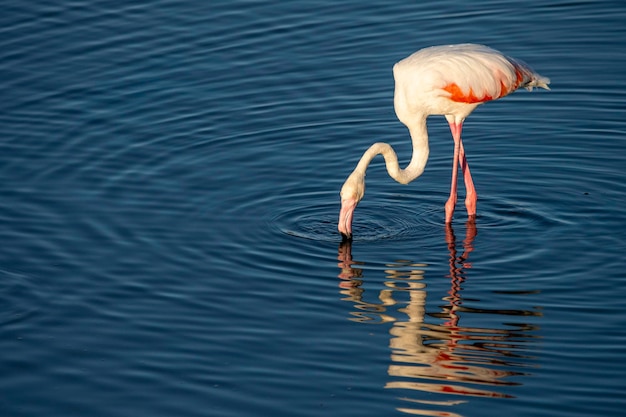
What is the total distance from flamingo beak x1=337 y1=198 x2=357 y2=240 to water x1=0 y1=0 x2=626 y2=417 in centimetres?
16

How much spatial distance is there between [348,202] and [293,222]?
76cm

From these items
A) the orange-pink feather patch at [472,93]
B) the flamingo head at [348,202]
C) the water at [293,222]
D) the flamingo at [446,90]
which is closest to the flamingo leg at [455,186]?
the flamingo at [446,90]

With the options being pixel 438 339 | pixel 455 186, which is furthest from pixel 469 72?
pixel 438 339

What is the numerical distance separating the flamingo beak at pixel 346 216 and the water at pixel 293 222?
0.16 meters

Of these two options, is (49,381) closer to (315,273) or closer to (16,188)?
(315,273)

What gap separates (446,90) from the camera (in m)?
11.2

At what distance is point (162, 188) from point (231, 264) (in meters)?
2.16

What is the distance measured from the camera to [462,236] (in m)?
11.0

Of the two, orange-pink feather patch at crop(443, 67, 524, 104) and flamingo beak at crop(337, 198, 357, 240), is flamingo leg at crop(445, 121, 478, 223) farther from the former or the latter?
flamingo beak at crop(337, 198, 357, 240)

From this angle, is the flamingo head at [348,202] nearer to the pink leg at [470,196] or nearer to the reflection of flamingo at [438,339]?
the reflection of flamingo at [438,339]

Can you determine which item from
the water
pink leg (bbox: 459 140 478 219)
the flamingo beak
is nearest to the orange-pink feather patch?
pink leg (bbox: 459 140 478 219)

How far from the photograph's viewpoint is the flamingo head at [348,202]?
10.8 m

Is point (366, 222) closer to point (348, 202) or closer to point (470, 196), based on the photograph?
point (348, 202)

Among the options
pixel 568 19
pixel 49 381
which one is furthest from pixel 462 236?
pixel 568 19
